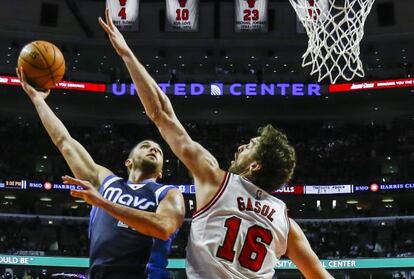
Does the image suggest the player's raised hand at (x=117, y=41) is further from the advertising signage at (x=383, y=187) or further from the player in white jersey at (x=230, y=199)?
the advertising signage at (x=383, y=187)

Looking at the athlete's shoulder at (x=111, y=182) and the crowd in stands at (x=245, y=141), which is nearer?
the athlete's shoulder at (x=111, y=182)

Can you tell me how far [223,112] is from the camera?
31.5m

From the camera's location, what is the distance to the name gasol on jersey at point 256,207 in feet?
10.3

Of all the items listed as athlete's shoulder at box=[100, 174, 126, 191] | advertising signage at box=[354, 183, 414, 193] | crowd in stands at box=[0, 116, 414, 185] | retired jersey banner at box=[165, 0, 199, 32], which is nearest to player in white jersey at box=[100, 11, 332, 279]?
athlete's shoulder at box=[100, 174, 126, 191]

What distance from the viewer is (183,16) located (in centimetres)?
2395

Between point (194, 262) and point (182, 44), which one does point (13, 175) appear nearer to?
point (182, 44)

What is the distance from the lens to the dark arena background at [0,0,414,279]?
1075 inches

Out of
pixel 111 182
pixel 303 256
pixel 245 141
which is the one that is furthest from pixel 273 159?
pixel 245 141

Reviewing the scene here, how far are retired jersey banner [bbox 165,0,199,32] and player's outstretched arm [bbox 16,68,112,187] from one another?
20.1m

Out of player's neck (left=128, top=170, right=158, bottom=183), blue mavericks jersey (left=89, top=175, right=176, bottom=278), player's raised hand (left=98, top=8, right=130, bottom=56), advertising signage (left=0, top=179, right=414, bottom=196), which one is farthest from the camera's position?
advertising signage (left=0, top=179, right=414, bottom=196)

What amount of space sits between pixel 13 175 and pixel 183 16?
999 centimetres

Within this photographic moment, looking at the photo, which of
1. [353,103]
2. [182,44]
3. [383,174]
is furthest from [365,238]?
[182,44]

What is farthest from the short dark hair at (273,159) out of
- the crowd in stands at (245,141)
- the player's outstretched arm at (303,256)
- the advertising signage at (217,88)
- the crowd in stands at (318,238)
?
the advertising signage at (217,88)

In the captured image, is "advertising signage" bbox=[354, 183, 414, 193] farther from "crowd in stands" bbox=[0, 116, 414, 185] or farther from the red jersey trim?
the red jersey trim
